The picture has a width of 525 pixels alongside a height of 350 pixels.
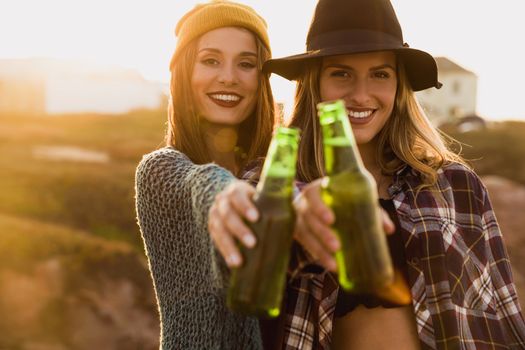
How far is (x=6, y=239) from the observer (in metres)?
10.4

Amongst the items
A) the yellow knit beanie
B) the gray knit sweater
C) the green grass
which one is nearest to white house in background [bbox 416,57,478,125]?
the green grass

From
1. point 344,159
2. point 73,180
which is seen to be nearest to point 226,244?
point 344,159

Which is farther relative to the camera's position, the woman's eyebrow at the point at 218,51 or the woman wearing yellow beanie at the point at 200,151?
the woman's eyebrow at the point at 218,51

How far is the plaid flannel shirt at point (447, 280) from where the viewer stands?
2.65m

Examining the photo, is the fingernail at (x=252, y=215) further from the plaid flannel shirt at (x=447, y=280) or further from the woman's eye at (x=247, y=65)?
the woman's eye at (x=247, y=65)

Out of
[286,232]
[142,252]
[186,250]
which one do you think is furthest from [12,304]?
[286,232]

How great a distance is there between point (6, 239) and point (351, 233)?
397 inches

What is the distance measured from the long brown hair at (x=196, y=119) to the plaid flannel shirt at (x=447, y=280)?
0.78 meters

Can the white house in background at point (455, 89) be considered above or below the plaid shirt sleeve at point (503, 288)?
above

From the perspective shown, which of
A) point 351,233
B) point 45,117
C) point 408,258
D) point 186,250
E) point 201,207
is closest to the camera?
point 351,233

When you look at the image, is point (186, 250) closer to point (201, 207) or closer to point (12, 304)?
point (201, 207)

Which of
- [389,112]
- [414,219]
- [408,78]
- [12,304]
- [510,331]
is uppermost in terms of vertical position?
[408,78]

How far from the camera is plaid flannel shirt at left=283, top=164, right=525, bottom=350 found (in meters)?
2.65

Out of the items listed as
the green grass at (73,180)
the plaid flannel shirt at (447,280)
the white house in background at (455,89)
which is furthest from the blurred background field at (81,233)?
the white house in background at (455,89)
